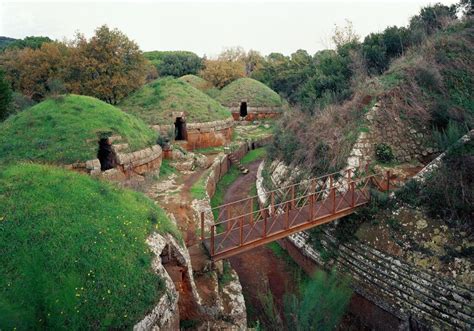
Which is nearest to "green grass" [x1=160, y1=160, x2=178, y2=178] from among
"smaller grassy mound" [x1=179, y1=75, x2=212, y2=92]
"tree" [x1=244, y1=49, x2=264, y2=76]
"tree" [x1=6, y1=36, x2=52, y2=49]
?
"smaller grassy mound" [x1=179, y1=75, x2=212, y2=92]

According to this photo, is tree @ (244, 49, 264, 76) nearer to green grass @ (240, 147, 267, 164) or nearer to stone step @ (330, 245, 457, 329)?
green grass @ (240, 147, 267, 164)

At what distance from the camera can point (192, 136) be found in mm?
25062

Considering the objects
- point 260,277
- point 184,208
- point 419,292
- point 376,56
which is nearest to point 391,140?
point 419,292

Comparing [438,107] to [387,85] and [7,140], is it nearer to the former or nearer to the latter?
[387,85]

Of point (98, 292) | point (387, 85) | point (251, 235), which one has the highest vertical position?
point (387, 85)

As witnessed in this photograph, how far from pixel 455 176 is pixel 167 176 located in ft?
39.3

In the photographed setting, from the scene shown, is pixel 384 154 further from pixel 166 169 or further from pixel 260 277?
pixel 166 169

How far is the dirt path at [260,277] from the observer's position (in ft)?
39.2

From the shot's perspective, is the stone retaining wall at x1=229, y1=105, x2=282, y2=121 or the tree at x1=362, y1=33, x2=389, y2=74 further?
the stone retaining wall at x1=229, y1=105, x2=282, y2=121

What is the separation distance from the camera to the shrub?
1378 centimetres

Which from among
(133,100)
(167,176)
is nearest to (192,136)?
(133,100)

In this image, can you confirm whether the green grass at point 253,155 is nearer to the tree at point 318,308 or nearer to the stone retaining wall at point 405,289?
the stone retaining wall at point 405,289

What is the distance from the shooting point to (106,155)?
16.9 meters

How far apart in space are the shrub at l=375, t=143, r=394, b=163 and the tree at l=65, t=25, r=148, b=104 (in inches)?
708
